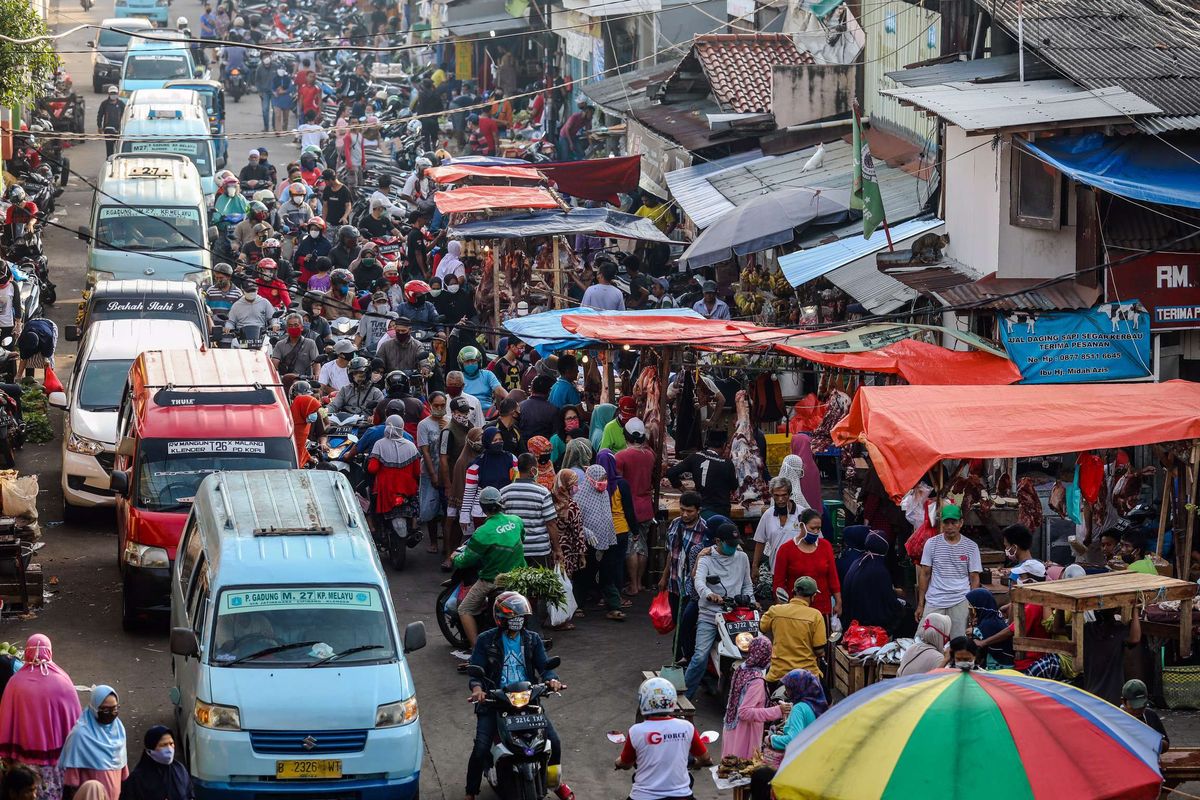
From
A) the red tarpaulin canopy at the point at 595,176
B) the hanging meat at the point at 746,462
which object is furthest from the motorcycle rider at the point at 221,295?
the hanging meat at the point at 746,462

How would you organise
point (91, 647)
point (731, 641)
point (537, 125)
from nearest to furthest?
point (731, 641) → point (91, 647) → point (537, 125)

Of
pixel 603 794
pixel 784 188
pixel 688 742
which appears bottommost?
pixel 603 794

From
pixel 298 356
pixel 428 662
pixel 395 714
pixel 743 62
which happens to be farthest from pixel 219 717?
pixel 743 62

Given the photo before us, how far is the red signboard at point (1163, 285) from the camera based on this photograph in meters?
15.6

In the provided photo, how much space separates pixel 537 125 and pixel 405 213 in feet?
30.4

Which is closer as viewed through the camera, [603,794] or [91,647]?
[603,794]

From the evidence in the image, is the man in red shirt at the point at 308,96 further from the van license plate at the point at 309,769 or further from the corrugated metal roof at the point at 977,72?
the van license plate at the point at 309,769

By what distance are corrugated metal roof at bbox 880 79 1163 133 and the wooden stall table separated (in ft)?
15.6

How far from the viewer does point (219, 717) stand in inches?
419

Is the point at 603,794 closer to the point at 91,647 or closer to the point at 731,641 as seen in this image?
the point at 731,641

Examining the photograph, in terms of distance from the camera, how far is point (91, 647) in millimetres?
14328

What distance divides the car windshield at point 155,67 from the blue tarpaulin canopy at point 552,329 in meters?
25.6

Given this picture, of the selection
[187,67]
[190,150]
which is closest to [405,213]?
[190,150]

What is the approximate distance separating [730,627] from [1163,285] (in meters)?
5.54
